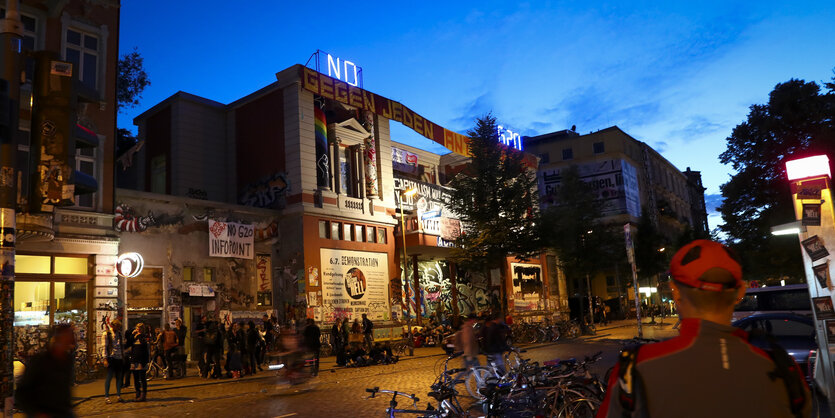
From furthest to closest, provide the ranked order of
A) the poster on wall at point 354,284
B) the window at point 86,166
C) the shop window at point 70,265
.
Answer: the poster on wall at point 354,284, the window at point 86,166, the shop window at point 70,265

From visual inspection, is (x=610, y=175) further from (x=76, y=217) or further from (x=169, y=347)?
(x=76, y=217)

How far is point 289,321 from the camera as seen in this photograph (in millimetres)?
28672

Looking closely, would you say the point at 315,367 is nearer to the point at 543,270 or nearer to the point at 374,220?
the point at 374,220

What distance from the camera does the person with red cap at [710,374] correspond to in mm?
2074

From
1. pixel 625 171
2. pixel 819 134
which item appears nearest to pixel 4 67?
pixel 819 134

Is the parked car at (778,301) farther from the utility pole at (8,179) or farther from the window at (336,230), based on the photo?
the window at (336,230)

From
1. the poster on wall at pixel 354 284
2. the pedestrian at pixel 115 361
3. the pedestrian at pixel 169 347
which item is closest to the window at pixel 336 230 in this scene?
the poster on wall at pixel 354 284

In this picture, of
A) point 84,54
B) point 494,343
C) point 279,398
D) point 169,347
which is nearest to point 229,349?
point 169,347

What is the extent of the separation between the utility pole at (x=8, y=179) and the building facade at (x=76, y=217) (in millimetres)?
10938

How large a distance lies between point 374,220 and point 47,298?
16868mm

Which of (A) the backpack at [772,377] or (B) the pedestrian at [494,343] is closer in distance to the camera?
(A) the backpack at [772,377]

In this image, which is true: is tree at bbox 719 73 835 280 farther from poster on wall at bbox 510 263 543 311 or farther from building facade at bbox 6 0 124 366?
building facade at bbox 6 0 124 366

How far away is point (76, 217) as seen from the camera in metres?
21.5

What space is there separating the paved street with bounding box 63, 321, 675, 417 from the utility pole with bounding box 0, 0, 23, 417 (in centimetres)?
524
